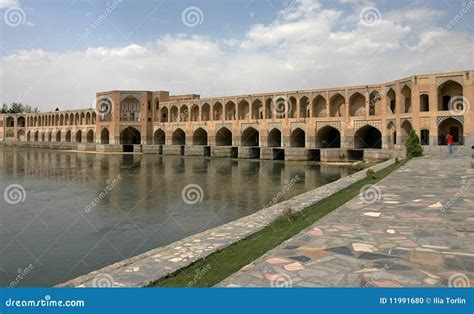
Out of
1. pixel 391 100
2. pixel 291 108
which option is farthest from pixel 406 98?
pixel 291 108

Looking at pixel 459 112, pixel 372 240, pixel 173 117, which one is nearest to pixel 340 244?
pixel 372 240

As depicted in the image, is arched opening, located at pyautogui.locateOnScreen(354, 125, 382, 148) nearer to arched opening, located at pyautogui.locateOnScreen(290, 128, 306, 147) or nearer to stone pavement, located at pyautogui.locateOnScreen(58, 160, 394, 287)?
arched opening, located at pyautogui.locateOnScreen(290, 128, 306, 147)

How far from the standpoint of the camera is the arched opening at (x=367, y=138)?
28.2 metres

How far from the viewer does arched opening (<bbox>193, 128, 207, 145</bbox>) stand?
38.9 m

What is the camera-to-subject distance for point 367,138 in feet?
97.9

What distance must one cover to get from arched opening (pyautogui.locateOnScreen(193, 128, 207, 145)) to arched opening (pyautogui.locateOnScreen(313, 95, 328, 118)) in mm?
12105

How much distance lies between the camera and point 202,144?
1554 inches

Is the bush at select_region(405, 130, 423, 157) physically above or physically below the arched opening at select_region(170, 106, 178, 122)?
below

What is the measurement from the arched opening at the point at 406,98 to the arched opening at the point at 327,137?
18.9 ft

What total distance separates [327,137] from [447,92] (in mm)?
9803

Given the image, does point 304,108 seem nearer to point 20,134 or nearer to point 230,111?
point 230,111

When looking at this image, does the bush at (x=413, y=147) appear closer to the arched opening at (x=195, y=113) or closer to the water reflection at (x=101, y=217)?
Answer: the water reflection at (x=101, y=217)

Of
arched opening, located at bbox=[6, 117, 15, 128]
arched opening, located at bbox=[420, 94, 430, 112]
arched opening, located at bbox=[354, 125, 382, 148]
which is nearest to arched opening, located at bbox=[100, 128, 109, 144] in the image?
arched opening, located at bbox=[354, 125, 382, 148]

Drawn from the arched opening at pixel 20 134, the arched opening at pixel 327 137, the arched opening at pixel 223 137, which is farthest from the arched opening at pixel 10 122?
the arched opening at pixel 327 137
